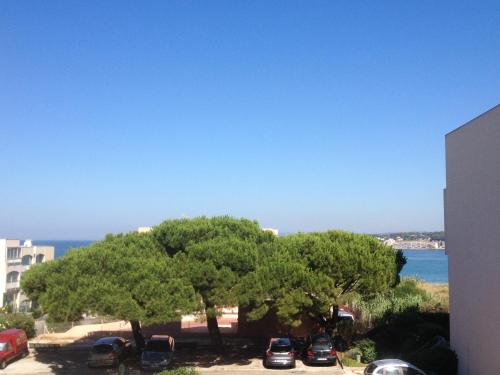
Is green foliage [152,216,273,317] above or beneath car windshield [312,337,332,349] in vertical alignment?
above

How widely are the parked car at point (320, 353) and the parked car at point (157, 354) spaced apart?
20.5 feet

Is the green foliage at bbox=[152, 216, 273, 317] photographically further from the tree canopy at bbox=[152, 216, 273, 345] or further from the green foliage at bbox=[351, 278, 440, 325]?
the green foliage at bbox=[351, 278, 440, 325]

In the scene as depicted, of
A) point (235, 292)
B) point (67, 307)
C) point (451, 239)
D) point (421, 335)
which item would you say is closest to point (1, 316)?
point (67, 307)

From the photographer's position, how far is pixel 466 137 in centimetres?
1814

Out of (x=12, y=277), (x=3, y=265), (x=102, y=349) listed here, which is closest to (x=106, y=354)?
(x=102, y=349)

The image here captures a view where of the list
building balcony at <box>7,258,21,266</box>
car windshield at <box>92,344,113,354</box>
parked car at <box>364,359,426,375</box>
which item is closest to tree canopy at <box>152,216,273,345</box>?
car windshield at <box>92,344,113,354</box>

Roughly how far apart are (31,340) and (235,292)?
15.7m

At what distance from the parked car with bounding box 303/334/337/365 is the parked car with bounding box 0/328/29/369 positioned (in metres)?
13.9

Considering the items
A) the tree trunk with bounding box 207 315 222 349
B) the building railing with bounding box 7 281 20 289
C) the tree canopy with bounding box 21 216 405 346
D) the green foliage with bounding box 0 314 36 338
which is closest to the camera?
the tree canopy with bounding box 21 216 405 346

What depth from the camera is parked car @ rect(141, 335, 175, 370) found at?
72.2 feet

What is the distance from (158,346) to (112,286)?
17.4ft

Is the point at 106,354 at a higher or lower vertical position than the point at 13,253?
lower

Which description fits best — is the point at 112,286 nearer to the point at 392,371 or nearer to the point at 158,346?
the point at 158,346

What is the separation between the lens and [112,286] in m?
19.3
